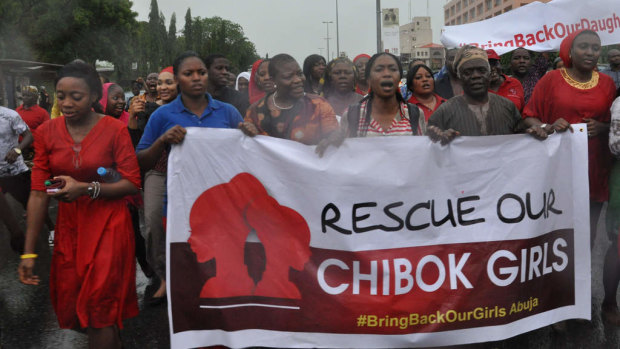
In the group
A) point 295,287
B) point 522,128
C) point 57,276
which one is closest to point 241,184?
point 295,287

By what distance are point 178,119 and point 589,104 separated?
2875 mm

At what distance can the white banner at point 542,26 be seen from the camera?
7.46 meters

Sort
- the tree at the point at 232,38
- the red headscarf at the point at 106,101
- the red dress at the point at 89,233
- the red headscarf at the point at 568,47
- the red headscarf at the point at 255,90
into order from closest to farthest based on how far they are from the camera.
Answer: the red dress at the point at 89,233 → the red headscarf at the point at 568,47 → the red headscarf at the point at 255,90 → the red headscarf at the point at 106,101 → the tree at the point at 232,38

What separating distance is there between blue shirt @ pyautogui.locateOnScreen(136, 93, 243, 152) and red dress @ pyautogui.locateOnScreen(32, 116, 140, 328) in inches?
21.1

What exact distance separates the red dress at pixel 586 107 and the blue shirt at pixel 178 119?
6.98 ft

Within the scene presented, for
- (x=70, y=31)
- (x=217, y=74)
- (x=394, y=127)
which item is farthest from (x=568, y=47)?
(x=70, y=31)

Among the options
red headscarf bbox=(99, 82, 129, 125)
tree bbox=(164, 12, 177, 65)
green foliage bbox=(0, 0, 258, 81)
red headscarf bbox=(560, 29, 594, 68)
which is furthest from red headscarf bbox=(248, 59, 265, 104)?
tree bbox=(164, 12, 177, 65)

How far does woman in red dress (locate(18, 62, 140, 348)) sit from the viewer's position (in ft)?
10.8

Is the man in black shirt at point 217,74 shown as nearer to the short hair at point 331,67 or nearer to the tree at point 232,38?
the short hair at point 331,67

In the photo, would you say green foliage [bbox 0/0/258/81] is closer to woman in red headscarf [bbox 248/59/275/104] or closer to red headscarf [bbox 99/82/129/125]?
red headscarf [bbox 99/82/129/125]

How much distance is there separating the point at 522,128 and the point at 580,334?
1.44 m

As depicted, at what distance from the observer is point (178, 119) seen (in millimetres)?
4000

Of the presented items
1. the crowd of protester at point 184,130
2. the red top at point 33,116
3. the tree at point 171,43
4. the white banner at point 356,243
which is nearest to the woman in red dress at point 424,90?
the crowd of protester at point 184,130

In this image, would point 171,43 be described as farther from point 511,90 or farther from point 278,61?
point 278,61
